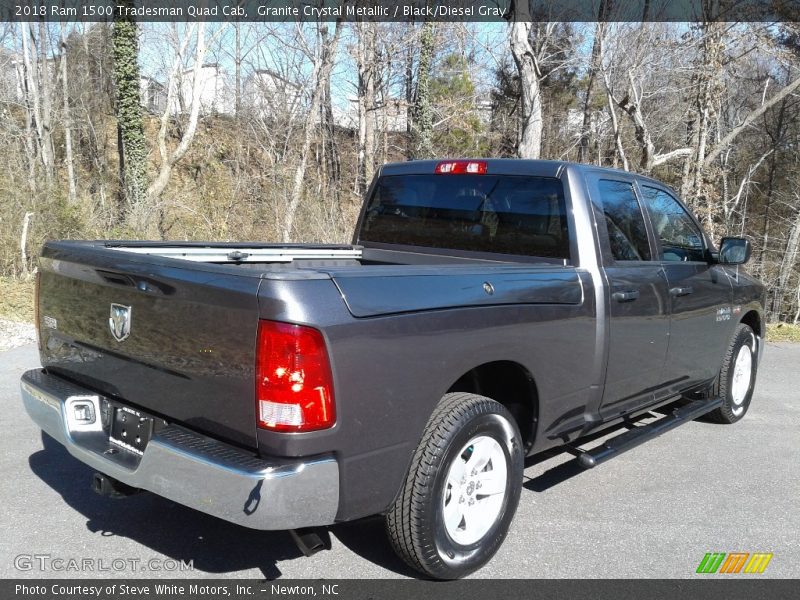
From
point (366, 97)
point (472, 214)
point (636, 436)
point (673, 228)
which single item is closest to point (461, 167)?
point (472, 214)

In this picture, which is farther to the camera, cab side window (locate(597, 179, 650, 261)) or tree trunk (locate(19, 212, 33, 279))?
tree trunk (locate(19, 212, 33, 279))

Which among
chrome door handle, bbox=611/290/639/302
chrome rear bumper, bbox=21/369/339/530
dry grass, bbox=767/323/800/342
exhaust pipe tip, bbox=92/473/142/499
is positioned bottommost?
dry grass, bbox=767/323/800/342

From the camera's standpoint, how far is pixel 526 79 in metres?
13.3

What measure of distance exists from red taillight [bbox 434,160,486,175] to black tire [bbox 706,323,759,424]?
267 cm

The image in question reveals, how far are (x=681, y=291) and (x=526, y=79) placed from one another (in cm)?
956

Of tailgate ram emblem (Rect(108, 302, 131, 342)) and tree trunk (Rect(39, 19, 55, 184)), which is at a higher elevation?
tree trunk (Rect(39, 19, 55, 184))

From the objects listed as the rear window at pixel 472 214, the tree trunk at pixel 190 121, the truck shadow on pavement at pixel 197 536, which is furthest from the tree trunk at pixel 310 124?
the truck shadow on pavement at pixel 197 536

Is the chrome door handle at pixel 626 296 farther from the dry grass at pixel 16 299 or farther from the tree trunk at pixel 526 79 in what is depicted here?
the tree trunk at pixel 526 79

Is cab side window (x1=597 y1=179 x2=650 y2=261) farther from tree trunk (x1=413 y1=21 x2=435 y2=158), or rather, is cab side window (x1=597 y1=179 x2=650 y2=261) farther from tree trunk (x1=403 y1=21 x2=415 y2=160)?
tree trunk (x1=403 y1=21 x2=415 y2=160)

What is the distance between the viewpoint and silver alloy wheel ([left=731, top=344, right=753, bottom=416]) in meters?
5.87

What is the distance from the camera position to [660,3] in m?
16.7

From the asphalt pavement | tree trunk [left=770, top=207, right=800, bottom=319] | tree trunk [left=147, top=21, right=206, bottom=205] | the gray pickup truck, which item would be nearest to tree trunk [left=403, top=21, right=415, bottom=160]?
tree trunk [left=147, top=21, right=206, bottom=205]

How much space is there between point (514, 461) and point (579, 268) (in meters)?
1.19

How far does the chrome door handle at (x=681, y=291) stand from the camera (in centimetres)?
464
